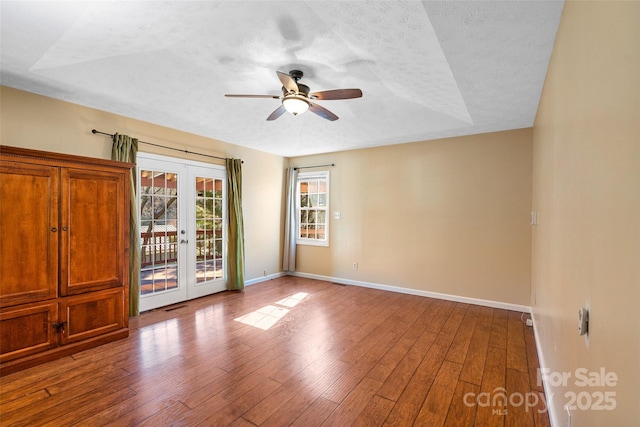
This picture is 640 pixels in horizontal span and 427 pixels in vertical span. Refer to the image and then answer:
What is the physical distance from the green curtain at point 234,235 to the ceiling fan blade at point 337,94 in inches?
111

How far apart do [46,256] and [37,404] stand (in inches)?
49.7

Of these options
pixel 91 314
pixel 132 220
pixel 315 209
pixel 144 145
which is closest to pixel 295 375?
pixel 91 314

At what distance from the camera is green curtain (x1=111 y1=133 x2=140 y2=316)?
3574 millimetres

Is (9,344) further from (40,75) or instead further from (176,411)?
(40,75)

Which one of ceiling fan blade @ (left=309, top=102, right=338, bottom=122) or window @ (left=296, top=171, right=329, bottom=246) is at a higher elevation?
ceiling fan blade @ (left=309, top=102, right=338, bottom=122)

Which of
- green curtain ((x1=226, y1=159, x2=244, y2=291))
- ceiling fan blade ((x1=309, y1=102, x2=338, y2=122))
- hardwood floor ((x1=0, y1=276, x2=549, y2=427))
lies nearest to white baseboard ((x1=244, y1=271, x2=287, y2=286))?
green curtain ((x1=226, y1=159, x2=244, y2=291))

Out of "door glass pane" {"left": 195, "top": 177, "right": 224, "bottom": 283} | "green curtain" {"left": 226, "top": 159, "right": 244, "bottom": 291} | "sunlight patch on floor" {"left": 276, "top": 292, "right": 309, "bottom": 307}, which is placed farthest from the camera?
"green curtain" {"left": 226, "top": 159, "right": 244, "bottom": 291}

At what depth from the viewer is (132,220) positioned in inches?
142

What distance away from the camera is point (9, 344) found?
7.96 ft

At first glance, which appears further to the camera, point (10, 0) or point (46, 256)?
point (46, 256)

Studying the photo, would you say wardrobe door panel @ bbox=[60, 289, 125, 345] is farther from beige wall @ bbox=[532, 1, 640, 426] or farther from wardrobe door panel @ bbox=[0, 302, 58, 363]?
beige wall @ bbox=[532, 1, 640, 426]

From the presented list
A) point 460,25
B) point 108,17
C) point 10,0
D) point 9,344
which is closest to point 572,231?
point 460,25

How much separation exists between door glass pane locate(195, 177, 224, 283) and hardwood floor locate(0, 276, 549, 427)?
1008 millimetres

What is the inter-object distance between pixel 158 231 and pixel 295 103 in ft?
9.43
